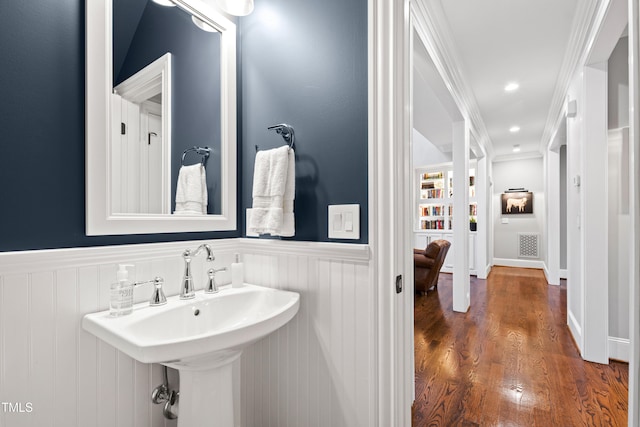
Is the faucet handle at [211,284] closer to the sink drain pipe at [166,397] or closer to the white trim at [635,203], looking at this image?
the sink drain pipe at [166,397]

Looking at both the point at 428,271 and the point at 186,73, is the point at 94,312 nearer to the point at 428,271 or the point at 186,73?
the point at 186,73

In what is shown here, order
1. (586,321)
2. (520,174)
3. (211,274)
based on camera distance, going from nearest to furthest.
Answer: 1. (211,274)
2. (586,321)
3. (520,174)

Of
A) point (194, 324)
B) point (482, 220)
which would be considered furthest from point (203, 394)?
point (482, 220)

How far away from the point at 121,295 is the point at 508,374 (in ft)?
8.25

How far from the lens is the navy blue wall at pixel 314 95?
120 cm

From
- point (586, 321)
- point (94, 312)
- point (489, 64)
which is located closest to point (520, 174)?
point (489, 64)

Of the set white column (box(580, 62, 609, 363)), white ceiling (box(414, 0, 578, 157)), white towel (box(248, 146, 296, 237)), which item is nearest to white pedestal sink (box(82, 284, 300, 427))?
white towel (box(248, 146, 296, 237))

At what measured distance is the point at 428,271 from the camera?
4.32 metres

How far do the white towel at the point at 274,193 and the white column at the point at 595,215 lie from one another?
250cm

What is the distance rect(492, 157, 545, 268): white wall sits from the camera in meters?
6.73

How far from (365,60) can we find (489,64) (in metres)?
2.49

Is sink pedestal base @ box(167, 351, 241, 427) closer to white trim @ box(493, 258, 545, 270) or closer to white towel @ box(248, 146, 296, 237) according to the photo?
white towel @ box(248, 146, 296, 237)

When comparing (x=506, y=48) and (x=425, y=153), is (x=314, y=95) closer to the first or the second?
(x=506, y=48)

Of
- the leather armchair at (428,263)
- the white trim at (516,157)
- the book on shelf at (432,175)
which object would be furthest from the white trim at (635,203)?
the white trim at (516,157)
